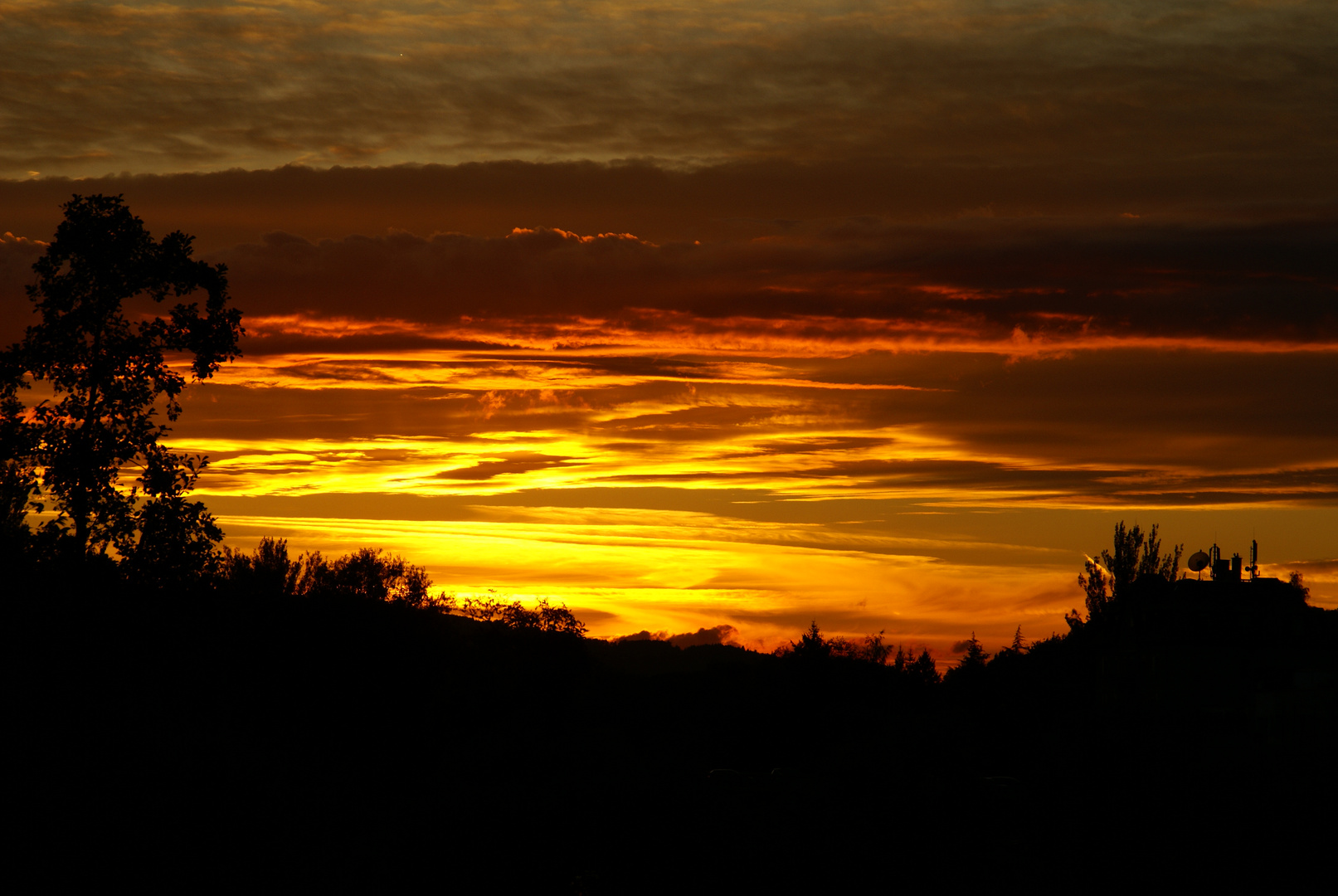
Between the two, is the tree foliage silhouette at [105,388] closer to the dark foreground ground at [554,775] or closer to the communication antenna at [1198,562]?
the dark foreground ground at [554,775]

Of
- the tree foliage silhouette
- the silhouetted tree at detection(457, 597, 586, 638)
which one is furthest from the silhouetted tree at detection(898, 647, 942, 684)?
the tree foliage silhouette

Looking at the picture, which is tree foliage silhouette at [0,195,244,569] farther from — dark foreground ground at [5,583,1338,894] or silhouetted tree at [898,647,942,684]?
silhouetted tree at [898,647,942,684]

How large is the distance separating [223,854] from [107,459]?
34.6ft

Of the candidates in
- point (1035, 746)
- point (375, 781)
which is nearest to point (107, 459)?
point (375, 781)

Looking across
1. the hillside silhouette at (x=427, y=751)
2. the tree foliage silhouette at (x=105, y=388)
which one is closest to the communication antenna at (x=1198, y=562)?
the hillside silhouette at (x=427, y=751)

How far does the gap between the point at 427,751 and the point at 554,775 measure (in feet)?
18.4

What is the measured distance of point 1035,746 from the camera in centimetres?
6200

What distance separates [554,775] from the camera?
51.4 m

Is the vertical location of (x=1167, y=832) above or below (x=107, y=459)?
below

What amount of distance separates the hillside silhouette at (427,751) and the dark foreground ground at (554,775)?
115 millimetres

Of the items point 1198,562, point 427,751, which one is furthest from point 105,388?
point 1198,562

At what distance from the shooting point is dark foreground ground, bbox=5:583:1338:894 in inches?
1230

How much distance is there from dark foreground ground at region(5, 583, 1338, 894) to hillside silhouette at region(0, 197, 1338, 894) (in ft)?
0.38

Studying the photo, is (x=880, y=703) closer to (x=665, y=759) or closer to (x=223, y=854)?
(x=665, y=759)
